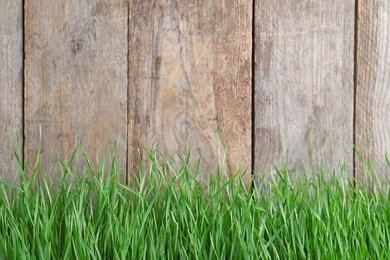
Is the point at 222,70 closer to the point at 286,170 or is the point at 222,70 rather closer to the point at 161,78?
the point at 161,78

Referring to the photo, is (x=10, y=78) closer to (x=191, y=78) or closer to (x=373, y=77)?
(x=191, y=78)

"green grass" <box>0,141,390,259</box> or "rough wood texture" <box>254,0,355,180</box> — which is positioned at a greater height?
"rough wood texture" <box>254,0,355,180</box>

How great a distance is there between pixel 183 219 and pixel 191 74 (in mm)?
418

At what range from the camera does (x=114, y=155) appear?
1.63m

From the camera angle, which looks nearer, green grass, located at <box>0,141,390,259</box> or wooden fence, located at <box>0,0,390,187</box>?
green grass, located at <box>0,141,390,259</box>

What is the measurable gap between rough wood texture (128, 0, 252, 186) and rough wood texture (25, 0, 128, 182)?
0.14 ft

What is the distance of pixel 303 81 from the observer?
5.48 feet

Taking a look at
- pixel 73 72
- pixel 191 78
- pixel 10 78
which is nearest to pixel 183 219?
pixel 191 78

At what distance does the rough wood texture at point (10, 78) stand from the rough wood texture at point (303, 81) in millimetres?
657

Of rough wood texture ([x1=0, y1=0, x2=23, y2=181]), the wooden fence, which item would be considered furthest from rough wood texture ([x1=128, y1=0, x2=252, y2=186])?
rough wood texture ([x1=0, y1=0, x2=23, y2=181])

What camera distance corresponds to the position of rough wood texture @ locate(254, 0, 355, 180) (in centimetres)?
→ 166

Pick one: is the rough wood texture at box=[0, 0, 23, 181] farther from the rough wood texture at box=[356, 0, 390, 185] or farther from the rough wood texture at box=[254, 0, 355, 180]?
the rough wood texture at box=[356, 0, 390, 185]

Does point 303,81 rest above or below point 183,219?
above

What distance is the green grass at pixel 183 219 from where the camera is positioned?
1.35 metres
